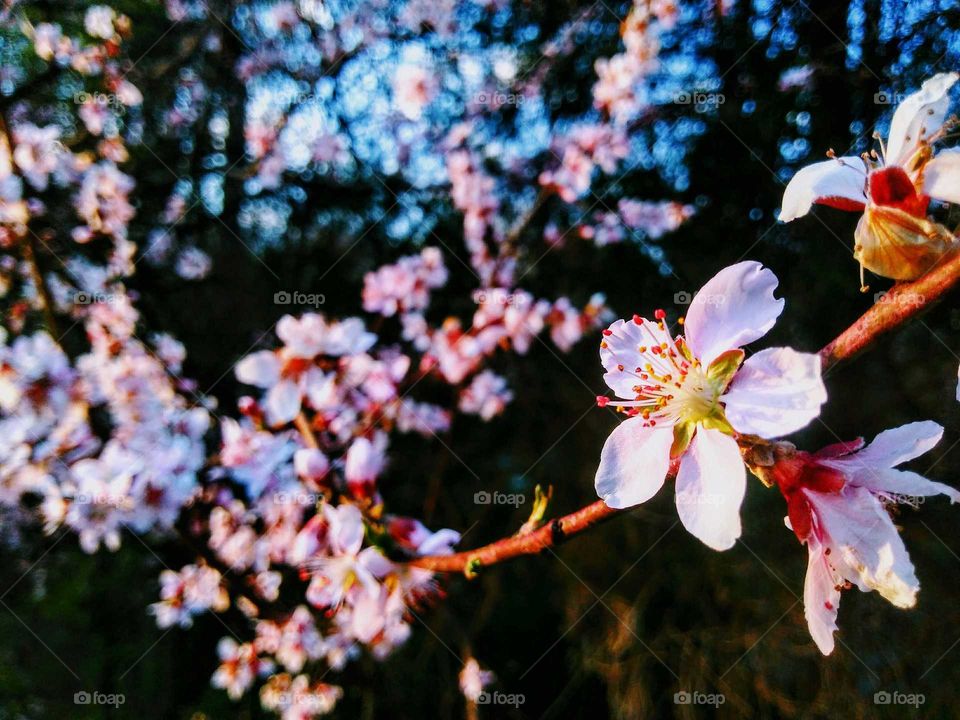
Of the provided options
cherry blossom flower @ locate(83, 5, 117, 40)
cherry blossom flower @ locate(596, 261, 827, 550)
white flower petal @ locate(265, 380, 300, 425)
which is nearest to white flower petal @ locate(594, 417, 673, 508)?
cherry blossom flower @ locate(596, 261, 827, 550)

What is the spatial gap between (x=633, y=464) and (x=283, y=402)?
1.14m

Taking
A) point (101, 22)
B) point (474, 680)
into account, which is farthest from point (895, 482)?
point (101, 22)

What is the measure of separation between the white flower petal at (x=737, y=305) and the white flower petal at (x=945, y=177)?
127mm

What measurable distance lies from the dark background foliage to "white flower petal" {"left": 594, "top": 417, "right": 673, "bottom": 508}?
4.04 ft

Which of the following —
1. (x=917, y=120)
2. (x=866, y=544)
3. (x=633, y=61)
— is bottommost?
(x=866, y=544)

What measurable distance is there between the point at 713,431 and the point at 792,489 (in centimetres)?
9

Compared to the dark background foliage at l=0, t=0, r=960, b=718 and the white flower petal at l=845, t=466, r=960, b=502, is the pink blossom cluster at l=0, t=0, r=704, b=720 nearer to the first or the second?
the dark background foliage at l=0, t=0, r=960, b=718

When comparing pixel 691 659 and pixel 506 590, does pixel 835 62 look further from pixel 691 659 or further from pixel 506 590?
pixel 506 590

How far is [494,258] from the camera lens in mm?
2152

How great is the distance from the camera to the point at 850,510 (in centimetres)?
50

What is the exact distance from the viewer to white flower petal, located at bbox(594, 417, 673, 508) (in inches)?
19.9

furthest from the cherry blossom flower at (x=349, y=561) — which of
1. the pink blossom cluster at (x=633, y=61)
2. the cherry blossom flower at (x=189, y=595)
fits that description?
the pink blossom cluster at (x=633, y=61)

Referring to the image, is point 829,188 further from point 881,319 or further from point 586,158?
point 586,158

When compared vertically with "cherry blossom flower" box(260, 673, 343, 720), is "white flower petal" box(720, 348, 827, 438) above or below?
above
